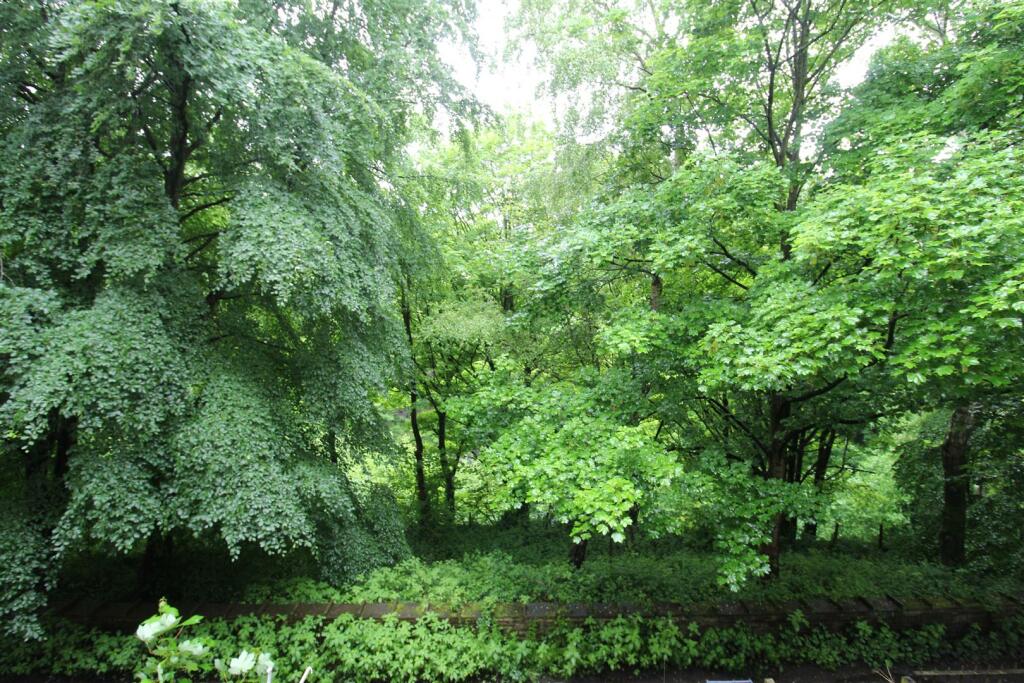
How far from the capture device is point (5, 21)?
14.4 ft

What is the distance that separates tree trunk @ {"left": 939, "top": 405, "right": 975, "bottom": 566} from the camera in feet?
23.1

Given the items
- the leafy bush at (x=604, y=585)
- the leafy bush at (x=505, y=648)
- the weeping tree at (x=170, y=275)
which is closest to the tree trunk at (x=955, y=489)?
the leafy bush at (x=604, y=585)

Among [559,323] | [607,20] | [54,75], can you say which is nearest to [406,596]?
[559,323]

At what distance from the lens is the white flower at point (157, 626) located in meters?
1.56

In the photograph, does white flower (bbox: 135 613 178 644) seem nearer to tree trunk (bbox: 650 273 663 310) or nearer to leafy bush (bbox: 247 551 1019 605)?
leafy bush (bbox: 247 551 1019 605)

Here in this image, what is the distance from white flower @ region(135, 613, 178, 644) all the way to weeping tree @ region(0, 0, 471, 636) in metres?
3.23

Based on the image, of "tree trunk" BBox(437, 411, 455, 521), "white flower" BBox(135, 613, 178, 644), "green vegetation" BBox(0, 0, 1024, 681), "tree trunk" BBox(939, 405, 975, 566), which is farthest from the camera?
"tree trunk" BBox(437, 411, 455, 521)

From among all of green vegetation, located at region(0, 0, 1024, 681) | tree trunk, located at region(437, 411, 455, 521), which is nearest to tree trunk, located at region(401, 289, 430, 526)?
tree trunk, located at region(437, 411, 455, 521)

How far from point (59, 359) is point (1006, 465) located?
10.5m

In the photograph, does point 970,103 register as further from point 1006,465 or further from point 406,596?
point 406,596

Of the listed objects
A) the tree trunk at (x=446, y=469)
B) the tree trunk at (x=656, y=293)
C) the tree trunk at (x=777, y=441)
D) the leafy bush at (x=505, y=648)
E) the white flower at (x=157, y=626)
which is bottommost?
the leafy bush at (x=505, y=648)

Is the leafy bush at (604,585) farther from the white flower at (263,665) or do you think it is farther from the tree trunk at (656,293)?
the white flower at (263,665)

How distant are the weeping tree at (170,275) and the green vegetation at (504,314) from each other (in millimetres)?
35

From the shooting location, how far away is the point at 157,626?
62.6 inches
